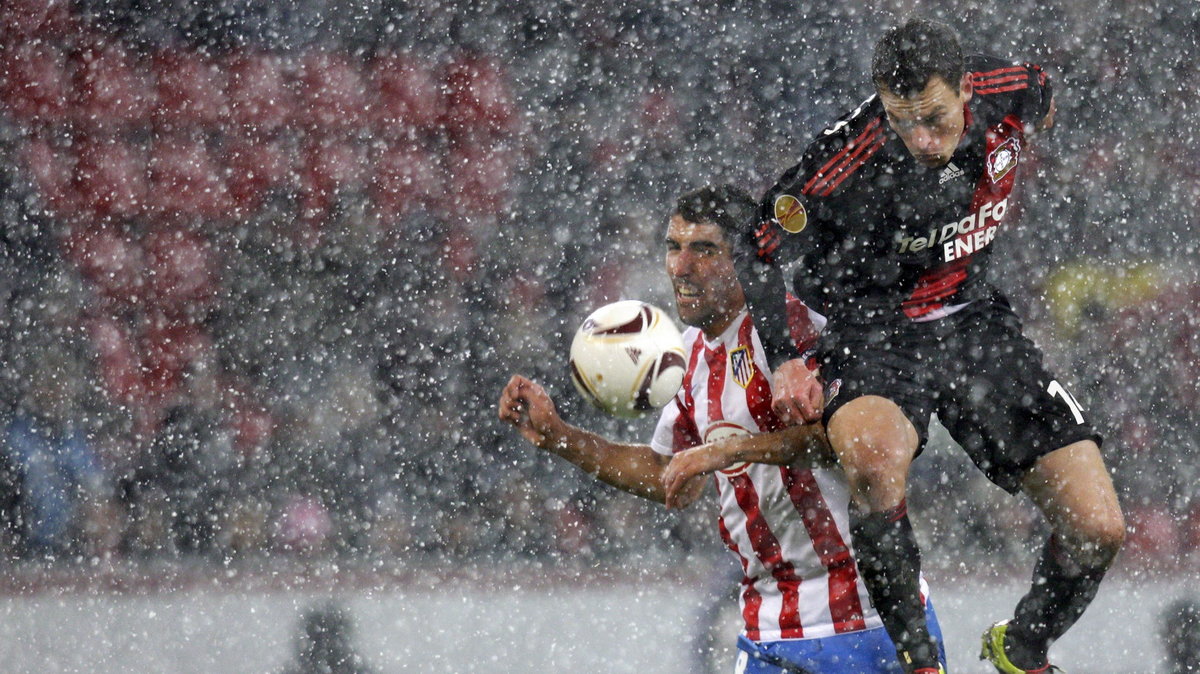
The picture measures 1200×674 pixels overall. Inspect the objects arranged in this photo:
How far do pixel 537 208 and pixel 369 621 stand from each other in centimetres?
310

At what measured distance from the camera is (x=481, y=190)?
837 cm

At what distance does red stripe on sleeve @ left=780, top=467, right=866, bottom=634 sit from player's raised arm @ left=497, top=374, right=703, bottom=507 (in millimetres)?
243

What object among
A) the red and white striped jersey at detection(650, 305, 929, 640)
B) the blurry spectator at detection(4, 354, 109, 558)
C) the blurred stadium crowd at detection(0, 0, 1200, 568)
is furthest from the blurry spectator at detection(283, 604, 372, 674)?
the red and white striped jersey at detection(650, 305, 929, 640)

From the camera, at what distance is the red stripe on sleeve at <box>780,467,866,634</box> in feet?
10.3

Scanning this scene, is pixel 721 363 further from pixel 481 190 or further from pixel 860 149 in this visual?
pixel 481 190

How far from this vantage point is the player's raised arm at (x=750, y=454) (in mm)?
2850

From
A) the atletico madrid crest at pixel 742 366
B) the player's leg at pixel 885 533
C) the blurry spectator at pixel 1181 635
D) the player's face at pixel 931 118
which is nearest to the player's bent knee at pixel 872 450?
the player's leg at pixel 885 533

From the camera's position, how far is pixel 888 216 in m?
3.25

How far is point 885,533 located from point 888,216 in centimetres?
77

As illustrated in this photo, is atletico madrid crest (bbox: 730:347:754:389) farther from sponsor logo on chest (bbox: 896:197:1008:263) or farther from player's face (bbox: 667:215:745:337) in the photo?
sponsor logo on chest (bbox: 896:197:1008:263)

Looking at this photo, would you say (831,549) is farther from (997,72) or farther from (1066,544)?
(997,72)

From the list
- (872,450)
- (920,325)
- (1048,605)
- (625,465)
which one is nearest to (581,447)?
(625,465)

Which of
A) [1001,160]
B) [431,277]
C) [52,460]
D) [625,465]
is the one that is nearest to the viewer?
[1001,160]

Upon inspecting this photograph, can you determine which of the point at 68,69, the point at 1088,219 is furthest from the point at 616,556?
the point at 68,69
